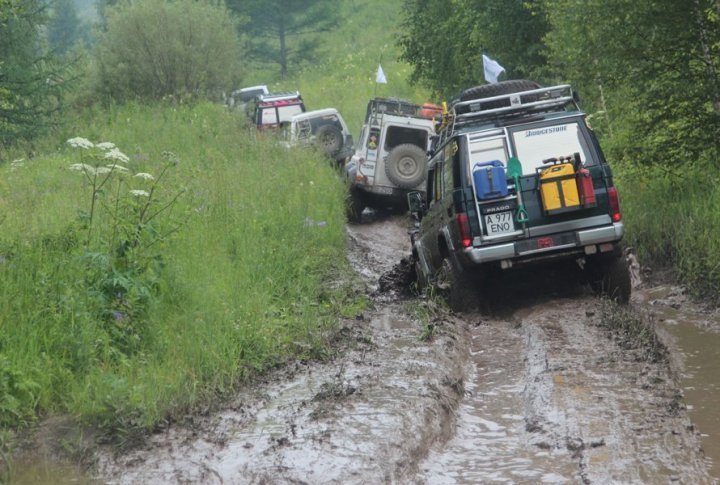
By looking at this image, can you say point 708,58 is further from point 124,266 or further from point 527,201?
point 124,266

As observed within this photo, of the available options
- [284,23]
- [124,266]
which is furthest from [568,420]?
[284,23]

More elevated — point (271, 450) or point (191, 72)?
point (191, 72)

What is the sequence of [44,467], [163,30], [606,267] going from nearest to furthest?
[44,467]
[606,267]
[163,30]

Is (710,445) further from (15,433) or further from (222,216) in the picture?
(222,216)

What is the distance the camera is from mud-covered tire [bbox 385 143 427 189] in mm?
17938

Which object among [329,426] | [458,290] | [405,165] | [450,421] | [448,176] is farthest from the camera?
[405,165]

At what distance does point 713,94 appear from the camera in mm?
11695

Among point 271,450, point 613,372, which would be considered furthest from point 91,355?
point 613,372

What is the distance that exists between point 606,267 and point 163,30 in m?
19.1

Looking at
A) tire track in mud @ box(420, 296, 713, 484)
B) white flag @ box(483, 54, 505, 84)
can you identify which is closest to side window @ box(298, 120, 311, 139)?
white flag @ box(483, 54, 505, 84)

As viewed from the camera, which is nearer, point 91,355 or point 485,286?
point 91,355

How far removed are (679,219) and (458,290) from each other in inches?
120

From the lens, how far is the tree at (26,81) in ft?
62.7

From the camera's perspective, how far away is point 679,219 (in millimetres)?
11227
